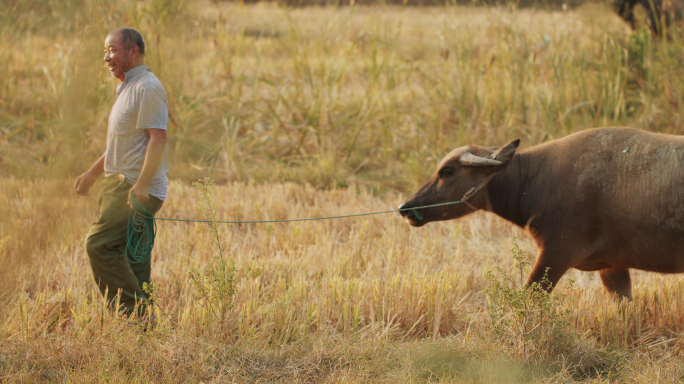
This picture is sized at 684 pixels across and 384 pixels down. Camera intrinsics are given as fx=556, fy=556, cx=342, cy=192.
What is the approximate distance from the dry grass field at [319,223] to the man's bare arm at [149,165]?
349 mm

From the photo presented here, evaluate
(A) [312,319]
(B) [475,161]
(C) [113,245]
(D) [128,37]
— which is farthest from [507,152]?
(C) [113,245]

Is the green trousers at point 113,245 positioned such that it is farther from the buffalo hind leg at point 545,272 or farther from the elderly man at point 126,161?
the buffalo hind leg at point 545,272

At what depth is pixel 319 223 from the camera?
17.9ft

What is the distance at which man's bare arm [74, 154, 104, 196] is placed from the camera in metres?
3.55

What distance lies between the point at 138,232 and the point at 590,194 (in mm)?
2805

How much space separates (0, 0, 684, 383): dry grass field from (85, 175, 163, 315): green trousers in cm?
16

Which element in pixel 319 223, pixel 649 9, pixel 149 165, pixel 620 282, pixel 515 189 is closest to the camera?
pixel 149 165

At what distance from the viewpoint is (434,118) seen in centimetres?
801

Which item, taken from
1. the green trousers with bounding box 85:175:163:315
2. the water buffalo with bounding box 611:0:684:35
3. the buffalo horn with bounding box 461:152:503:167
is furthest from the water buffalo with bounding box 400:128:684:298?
the water buffalo with bounding box 611:0:684:35

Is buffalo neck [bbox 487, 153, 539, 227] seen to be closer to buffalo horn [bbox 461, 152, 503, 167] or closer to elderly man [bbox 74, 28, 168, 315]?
buffalo horn [bbox 461, 152, 503, 167]

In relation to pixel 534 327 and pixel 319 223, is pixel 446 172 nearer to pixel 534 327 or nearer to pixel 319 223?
pixel 534 327

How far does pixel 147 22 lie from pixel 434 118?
4.27m

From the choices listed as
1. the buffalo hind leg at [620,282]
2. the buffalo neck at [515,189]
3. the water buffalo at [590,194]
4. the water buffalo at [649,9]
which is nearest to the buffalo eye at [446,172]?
the water buffalo at [590,194]

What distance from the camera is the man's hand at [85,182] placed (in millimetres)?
3549
